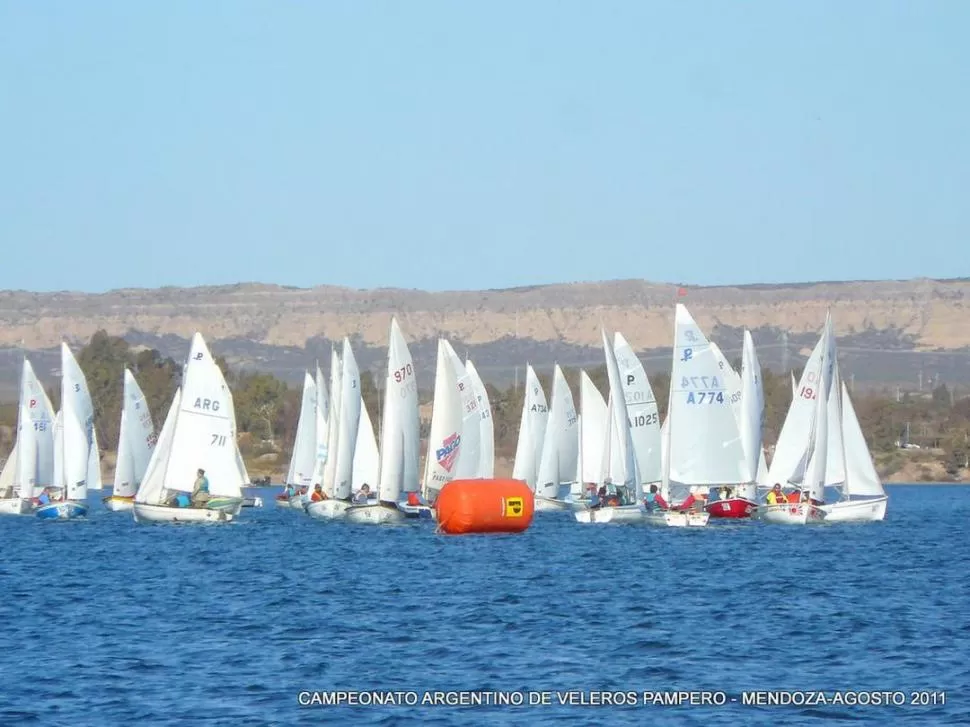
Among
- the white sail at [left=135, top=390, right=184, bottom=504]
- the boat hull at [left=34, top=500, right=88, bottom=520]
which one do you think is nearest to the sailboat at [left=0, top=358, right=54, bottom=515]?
the boat hull at [left=34, top=500, right=88, bottom=520]

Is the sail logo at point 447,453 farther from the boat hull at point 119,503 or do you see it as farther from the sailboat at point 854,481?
the boat hull at point 119,503

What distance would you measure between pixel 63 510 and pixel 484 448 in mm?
14058

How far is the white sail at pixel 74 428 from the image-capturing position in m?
67.0

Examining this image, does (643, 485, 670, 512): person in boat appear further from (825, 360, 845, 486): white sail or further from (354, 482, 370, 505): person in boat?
(354, 482, 370, 505): person in boat

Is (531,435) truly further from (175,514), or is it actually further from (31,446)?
(175,514)

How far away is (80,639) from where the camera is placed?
29484 millimetres

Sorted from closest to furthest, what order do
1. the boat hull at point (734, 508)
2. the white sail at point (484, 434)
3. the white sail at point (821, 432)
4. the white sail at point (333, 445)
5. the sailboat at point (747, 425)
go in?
the white sail at point (821, 432)
the boat hull at point (734, 508)
the sailboat at point (747, 425)
the white sail at point (484, 434)
the white sail at point (333, 445)

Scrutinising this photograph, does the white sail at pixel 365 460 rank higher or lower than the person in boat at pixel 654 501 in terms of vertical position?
higher

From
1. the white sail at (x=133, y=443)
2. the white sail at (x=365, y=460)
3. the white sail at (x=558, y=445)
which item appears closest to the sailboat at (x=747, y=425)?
the white sail at (x=558, y=445)

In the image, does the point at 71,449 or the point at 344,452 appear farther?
the point at 71,449

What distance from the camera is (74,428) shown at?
67.2m

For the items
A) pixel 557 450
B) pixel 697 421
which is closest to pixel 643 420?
pixel 697 421

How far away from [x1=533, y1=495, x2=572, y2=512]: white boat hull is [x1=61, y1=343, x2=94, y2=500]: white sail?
16983 millimetres

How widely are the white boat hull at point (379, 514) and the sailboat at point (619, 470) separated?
240 inches
